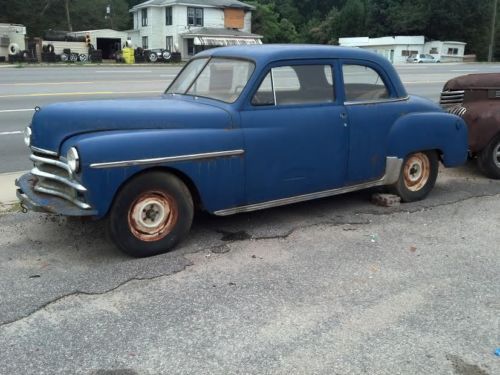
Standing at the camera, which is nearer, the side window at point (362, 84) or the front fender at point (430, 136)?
the side window at point (362, 84)

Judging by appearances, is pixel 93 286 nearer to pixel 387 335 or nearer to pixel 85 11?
pixel 387 335

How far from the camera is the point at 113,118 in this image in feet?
14.6

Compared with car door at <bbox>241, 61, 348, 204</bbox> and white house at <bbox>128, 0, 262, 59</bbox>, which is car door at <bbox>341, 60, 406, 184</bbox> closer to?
car door at <bbox>241, 61, 348, 204</bbox>

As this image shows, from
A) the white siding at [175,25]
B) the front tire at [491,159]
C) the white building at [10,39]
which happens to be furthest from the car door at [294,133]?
the white siding at [175,25]

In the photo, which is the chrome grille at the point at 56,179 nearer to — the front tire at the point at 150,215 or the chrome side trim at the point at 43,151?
the chrome side trim at the point at 43,151

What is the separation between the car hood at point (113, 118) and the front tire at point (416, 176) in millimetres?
2397

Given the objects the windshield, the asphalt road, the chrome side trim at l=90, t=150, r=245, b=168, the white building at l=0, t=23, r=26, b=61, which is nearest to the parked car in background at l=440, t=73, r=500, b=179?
the windshield

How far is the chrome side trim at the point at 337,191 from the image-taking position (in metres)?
5.03

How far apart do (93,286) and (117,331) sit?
687 millimetres

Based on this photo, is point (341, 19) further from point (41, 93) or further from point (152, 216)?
point (152, 216)

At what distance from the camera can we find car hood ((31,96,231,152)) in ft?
14.5

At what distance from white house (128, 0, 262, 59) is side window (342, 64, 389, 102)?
158ft

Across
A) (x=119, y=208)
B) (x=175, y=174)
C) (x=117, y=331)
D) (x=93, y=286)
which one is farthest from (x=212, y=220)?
(x=117, y=331)

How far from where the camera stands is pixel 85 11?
68.8 meters
